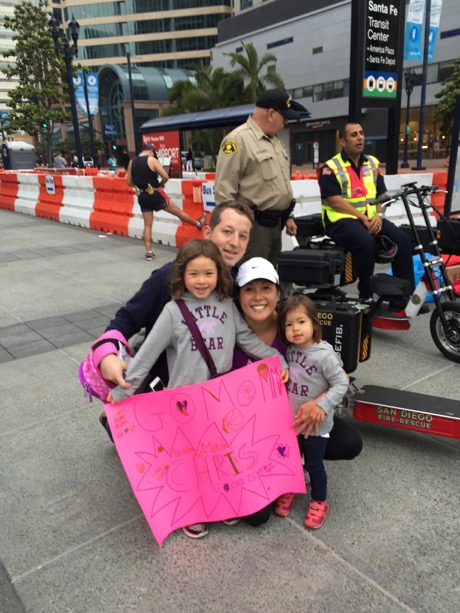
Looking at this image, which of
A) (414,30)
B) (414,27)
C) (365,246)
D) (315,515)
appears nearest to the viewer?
(315,515)

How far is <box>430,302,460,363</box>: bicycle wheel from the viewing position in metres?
4.01

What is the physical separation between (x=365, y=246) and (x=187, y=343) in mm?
2263

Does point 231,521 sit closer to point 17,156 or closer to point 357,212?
point 357,212

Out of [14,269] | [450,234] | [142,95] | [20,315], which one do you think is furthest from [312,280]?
[142,95]

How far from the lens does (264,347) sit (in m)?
2.46

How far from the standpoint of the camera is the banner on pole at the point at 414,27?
17.9m

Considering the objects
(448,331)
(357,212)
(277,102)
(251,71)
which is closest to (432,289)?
(448,331)

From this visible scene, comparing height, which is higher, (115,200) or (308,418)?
(115,200)

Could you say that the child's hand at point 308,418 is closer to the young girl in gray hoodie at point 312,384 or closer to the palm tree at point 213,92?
the young girl in gray hoodie at point 312,384

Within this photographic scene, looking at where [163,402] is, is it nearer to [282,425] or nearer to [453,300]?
[282,425]

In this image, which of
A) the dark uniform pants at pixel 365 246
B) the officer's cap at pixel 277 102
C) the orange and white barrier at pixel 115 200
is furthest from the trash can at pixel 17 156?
the dark uniform pants at pixel 365 246

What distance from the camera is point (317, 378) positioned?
2.40 meters

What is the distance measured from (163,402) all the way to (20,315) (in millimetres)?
3998

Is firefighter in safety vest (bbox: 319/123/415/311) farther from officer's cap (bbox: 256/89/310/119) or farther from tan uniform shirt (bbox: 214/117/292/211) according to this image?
officer's cap (bbox: 256/89/310/119)
